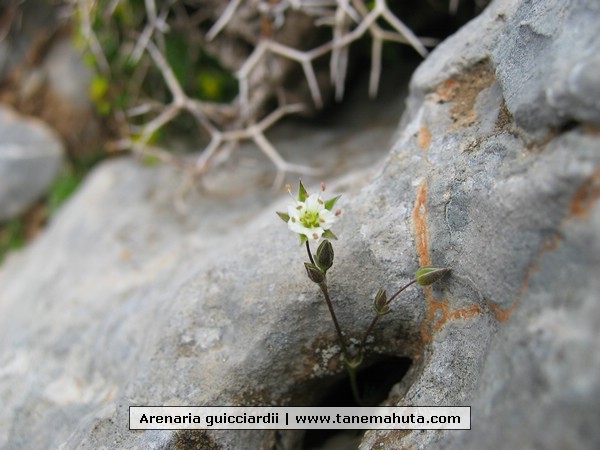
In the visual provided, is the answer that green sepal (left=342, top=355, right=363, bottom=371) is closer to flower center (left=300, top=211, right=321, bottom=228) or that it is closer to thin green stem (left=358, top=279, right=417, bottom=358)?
thin green stem (left=358, top=279, right=417, bottom=358)

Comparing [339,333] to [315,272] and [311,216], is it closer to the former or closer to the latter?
[315,272]

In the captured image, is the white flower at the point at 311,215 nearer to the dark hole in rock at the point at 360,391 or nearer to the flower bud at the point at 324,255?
the flower bud at the point at 324,255

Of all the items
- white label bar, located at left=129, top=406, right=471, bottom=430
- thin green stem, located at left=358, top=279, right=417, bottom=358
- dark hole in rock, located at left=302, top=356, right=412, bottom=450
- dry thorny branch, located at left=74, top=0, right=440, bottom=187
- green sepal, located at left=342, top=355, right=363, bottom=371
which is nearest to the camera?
white label bar, located at left=129, top=406, right=471, bottom=430

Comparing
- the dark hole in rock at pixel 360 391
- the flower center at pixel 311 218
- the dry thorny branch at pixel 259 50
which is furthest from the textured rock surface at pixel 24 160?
the flower center at pixel 311 218

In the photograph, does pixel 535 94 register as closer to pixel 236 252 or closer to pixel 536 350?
pixel 536 350

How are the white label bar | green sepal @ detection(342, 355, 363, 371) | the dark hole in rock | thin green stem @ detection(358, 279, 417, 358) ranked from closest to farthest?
the white label bar → thin green stem @ detection(358, 279, 417, 358) → green sepal @ detection(342, 355, 363, 371) → the dark hole in rock

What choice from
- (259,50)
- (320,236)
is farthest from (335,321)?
(259,50)

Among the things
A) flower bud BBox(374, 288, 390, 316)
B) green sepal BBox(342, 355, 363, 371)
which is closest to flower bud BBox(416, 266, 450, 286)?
flower bud BBox(374, 288, 390, 316)
